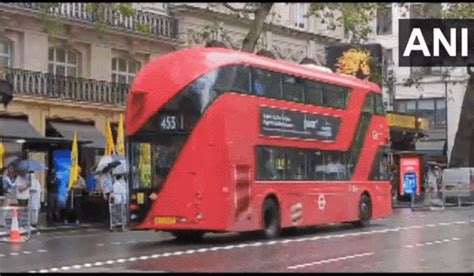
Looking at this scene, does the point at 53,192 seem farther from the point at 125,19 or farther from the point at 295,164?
the point at 125,19

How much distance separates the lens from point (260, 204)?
2278 cm

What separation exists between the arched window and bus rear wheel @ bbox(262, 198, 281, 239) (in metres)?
16.3

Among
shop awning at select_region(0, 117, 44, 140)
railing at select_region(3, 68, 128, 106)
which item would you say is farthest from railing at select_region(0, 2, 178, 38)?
shop awning at select_region(0, 117, 44, 140)

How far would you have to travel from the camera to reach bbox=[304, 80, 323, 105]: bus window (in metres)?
24.9

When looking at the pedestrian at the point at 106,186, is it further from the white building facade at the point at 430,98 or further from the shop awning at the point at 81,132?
the white building facade at the point at 430,98

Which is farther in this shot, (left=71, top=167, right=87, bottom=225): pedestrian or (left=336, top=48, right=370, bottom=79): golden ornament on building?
(left=336, top=48, right=370, bottom=79): golden ornament on building

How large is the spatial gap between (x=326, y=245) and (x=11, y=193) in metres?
9.87

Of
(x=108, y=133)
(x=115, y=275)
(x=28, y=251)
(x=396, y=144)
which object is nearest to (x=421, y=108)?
(x=396, y=144)

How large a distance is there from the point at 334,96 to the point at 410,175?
1974 cm

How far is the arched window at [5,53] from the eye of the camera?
36.0m

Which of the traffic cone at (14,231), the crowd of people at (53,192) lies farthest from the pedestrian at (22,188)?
the traffic cone at (14,231)

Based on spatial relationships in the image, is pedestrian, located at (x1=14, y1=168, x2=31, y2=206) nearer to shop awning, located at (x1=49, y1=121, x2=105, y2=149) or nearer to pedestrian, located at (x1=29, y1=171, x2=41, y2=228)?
pedestrian, located at (x1=29, y1=171, x2=41, y2=228)

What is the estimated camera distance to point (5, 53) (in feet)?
119

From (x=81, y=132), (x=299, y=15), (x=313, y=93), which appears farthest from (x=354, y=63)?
(x=313, y=93)
